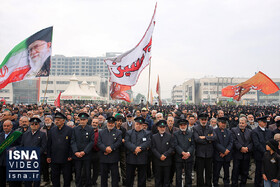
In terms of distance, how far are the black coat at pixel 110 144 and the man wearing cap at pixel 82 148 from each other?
262 mm

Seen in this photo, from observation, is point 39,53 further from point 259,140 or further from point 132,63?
point 259,140

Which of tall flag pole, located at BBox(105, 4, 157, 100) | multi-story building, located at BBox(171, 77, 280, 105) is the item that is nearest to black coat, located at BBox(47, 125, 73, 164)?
tall flag pole, located at BBox(105, 4, 157, 100)

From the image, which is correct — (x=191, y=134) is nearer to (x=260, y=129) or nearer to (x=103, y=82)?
(x=260, y=129)

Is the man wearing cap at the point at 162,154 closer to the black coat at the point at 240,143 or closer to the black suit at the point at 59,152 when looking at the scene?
the black coat at the point at 240,143

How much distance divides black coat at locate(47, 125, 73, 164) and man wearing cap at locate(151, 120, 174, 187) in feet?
7.13

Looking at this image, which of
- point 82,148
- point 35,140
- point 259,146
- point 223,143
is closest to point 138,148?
point 82,148

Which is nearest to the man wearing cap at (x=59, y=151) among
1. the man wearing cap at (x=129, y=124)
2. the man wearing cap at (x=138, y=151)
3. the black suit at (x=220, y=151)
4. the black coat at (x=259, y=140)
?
the man wearing cap at (x=138, y=151)

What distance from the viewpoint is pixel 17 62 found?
1028 cm

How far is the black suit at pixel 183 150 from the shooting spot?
17.3 feet

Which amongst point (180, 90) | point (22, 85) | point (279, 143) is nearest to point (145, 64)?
point (279, 143)

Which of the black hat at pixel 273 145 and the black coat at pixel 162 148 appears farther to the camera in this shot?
the black coat at pixel 162 148

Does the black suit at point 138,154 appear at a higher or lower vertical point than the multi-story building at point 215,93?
lower

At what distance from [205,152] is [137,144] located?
1823 mm

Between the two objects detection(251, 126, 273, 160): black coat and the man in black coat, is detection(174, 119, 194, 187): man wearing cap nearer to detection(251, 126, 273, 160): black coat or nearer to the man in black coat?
the man in black coat
